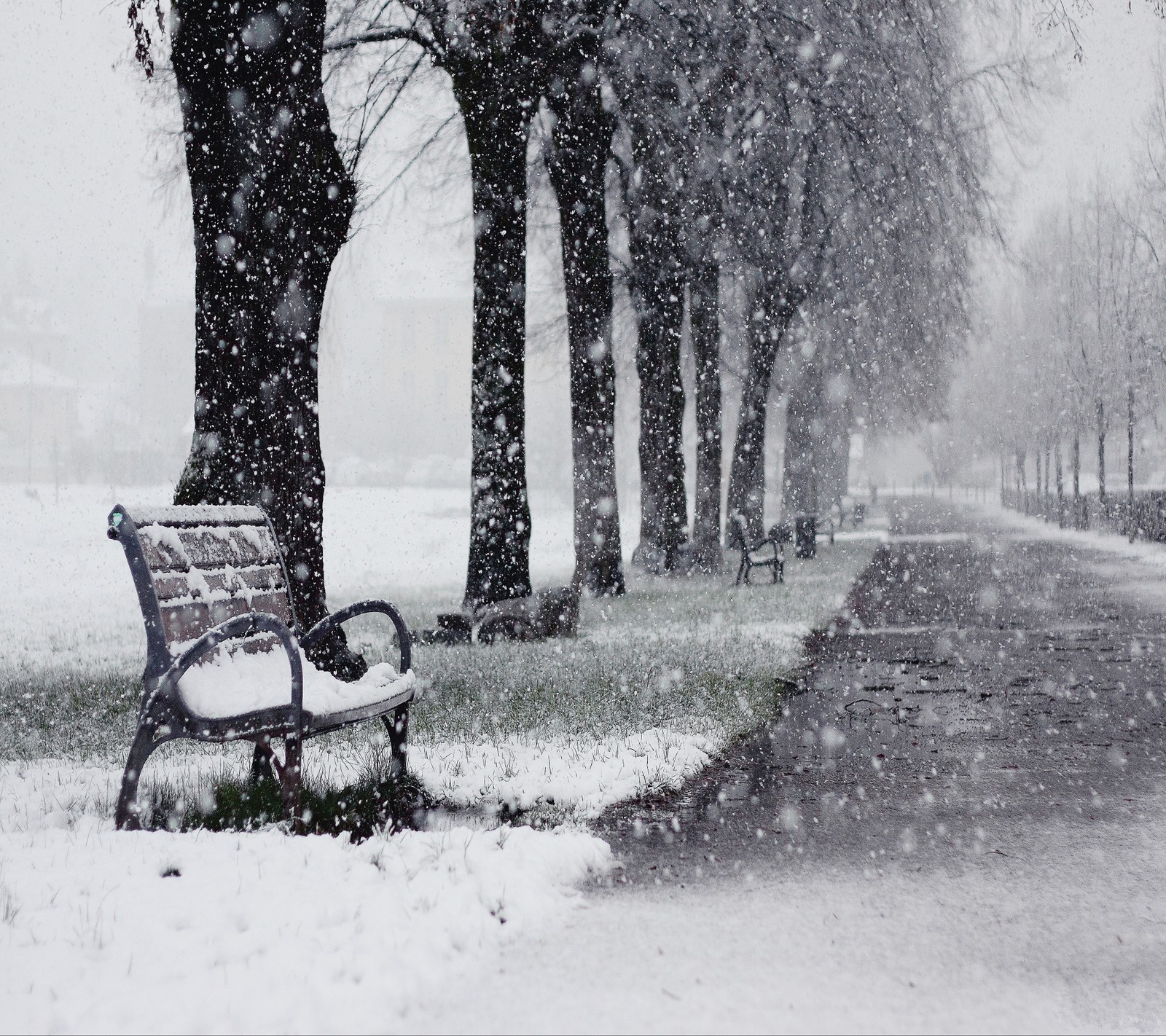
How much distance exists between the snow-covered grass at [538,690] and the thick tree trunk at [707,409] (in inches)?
77.6

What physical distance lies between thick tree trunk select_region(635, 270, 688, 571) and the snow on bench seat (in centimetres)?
1239

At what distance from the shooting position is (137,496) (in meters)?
Result: 40.2

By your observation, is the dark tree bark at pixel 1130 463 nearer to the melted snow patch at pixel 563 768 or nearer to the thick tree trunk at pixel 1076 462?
the thick tree trunk at pixel 1076 462

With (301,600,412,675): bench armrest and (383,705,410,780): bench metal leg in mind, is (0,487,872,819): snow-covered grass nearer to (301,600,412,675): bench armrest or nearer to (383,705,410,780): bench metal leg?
(383,705,410,780): bench metal leg

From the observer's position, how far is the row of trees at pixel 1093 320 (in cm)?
2298

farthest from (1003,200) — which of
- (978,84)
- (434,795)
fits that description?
(434,795)

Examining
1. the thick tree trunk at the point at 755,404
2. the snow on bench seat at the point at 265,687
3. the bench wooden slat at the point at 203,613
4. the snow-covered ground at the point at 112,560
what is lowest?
the snow-covered ground at the point at 112,560

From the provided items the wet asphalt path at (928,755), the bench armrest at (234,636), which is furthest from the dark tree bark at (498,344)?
the bench armrest at (234,636)

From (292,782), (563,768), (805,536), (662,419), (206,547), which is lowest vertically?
(563,768)

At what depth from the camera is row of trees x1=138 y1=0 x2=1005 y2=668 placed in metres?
7.03

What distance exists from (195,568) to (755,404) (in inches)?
708

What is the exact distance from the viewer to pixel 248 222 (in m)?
7.03

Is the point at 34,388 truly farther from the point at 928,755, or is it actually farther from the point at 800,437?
the point at 928,755

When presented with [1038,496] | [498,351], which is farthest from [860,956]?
[1038,496]
